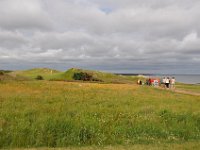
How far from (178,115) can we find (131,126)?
3.60 m

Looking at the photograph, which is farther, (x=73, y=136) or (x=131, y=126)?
(x=131, y=126)

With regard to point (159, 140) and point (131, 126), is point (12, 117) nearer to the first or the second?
point (131, 126)

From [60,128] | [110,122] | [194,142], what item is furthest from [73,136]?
[194,142]

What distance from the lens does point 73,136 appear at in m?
13.1

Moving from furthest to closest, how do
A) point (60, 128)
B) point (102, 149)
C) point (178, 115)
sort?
point (178, 115) → point (60, 128) → point (102, 149)

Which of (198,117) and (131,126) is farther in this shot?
(198,117)

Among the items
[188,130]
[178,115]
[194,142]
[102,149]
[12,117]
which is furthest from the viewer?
[178,115]

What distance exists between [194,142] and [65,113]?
7417 millimetres

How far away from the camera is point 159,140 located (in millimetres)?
13227

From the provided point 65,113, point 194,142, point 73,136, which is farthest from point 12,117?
point 194,142

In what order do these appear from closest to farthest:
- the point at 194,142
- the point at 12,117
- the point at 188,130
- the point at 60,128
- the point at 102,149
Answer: the point at 102,149
the point at 194,142
the point at 60,128
the point at 188,130
the point at 12,117

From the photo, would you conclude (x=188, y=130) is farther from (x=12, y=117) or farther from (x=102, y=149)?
(x=12, y=117)

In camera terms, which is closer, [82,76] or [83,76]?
[82,76]

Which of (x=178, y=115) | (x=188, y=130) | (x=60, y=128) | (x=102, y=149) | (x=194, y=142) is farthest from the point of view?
(x=178, y=115)
